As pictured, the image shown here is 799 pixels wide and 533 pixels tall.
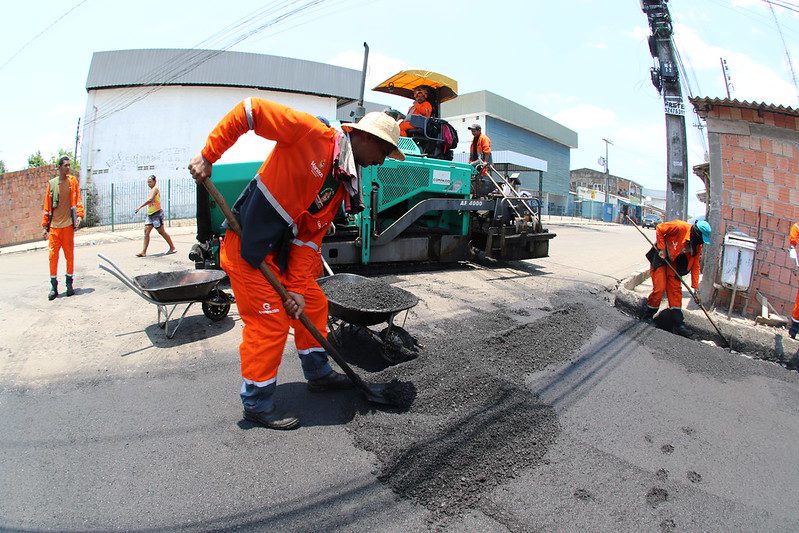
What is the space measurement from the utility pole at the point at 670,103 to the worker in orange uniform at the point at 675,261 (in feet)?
17.6

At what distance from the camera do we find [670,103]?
10.4m

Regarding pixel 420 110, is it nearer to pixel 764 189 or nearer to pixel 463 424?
pixel 764 189

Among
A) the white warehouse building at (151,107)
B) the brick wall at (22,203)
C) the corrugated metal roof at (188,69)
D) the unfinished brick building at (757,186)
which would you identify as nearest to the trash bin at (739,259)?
the unfinished brick building at (757,186)

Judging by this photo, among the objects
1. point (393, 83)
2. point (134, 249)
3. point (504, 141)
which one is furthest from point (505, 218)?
point (504, 141)

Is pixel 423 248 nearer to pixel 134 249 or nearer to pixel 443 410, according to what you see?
pixel 443 410

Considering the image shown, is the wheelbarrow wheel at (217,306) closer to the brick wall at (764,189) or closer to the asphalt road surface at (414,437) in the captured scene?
the asphalt road surface at (414,437)

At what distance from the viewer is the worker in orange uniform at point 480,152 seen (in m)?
7.96

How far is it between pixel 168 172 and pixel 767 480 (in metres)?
21.3

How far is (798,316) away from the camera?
5.44 metres

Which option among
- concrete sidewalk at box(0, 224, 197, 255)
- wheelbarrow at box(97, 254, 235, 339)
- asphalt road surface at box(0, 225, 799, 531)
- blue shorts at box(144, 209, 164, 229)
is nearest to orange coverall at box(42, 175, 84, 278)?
Result: asphalt road surface at box(0, 225, 799, 531)

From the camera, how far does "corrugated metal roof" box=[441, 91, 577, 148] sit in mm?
29703

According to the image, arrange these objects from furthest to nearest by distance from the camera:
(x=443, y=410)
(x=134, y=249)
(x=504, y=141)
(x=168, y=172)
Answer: (x=504, y=141) < (x=168, y=172) < (x=134, y=249) < (x=443, y=410)

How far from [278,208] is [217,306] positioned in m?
2.34

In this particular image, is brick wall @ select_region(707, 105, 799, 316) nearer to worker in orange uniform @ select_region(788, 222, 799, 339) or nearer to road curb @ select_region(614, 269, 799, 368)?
worker in orange uniform @ select_region(788, 222, 799, 339)
